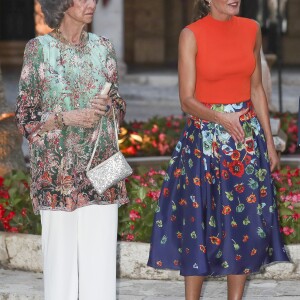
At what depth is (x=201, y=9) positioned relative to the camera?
22.2 ft

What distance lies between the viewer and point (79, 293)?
641 centimetres

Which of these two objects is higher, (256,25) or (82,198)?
(256,25)

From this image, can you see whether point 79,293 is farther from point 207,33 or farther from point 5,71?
point 5,71

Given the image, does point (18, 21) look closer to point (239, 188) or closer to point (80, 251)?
point (239, 188)

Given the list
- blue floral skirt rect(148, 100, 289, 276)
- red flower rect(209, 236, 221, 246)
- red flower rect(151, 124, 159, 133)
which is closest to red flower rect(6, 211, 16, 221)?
blue floral skirt rect(148, 100, 289, 276)

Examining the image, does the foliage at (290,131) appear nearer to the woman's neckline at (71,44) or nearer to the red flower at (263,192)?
the red flower at (263,192)

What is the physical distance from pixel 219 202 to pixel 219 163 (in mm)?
195

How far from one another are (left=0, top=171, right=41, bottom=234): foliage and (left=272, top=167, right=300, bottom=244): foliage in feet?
5.07

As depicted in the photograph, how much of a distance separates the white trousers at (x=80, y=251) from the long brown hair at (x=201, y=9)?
1134 mm

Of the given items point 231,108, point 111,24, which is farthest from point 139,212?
point 111,24

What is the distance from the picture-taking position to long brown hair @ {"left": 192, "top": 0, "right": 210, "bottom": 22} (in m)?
6.71

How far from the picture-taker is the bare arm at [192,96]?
255 inches

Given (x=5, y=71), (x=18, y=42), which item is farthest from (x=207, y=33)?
(x=18, y=42)

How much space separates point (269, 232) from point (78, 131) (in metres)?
1.15
